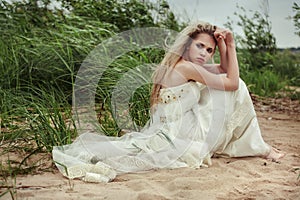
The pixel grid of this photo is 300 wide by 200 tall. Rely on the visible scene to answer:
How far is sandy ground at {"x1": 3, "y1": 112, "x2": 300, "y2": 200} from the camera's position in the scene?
2.26m

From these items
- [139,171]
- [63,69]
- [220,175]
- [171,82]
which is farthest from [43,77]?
[220,175]

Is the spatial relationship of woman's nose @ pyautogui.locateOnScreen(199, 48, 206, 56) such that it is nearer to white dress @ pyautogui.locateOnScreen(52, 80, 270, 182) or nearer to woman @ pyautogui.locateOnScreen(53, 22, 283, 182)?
woman @ pyautogui.locateOnScreen(53, 22, 283, 182)

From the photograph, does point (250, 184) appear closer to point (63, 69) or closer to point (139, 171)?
point (139, 171)

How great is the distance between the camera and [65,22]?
5023 millimetres

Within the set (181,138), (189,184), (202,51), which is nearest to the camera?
(189,184)

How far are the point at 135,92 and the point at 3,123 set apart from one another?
989 millimetres

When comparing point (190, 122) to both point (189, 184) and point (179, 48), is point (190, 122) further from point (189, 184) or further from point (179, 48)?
point (189, 184)

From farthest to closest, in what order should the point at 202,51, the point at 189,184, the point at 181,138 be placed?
the point at 202,51 → the point at 181,138 → the point at 189,184

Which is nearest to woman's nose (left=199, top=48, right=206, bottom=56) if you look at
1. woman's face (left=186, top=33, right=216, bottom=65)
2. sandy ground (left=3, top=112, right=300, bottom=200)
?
woman's face (left=186, top=33, right=216, bottom=65)

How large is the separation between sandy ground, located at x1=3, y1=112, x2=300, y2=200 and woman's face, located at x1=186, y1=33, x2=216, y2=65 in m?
0.67

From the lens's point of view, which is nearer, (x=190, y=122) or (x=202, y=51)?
(x=190, y=122)

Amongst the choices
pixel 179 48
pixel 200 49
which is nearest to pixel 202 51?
pixel 200 49

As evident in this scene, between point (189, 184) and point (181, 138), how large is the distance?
0.57 meters

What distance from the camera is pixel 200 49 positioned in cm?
315
